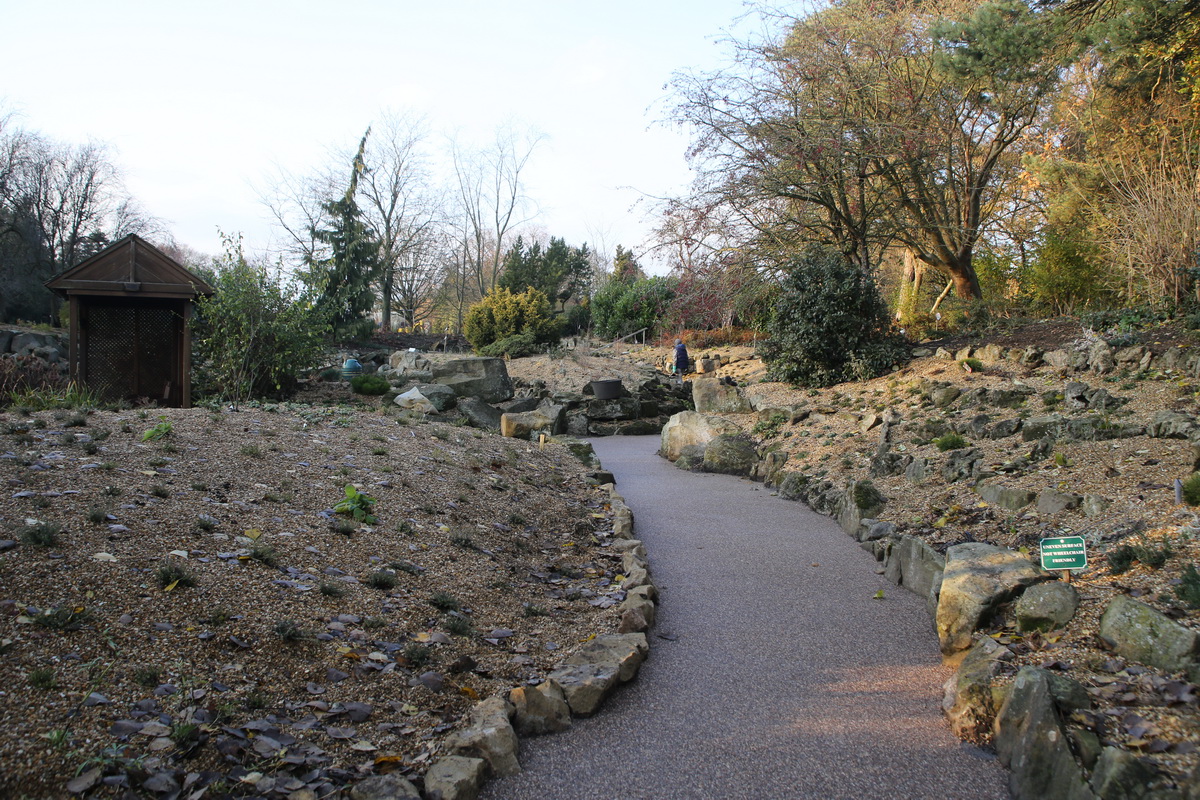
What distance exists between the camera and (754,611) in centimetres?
460

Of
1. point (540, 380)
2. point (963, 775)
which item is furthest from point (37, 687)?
point (540, 380)

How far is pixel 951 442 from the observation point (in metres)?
6.86

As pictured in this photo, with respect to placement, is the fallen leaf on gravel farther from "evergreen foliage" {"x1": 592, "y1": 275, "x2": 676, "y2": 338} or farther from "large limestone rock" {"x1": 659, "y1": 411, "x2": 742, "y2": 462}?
"evergreen foliage" {"x1": 592, "y1": 275, "x2": 676, "y2": 338}

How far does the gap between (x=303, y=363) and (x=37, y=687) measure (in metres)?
9.88

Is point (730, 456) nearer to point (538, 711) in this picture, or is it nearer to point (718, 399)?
point (718, 399)

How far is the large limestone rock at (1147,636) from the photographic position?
2.76 meters

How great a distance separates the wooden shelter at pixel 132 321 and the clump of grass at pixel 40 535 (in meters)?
7.86

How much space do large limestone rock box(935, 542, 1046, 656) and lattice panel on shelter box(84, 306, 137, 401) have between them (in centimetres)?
1133

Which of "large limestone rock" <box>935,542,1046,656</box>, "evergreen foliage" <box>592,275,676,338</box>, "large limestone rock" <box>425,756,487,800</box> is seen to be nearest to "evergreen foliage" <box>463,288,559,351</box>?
"evergreen foliage" <box>592,275,676,338</box>

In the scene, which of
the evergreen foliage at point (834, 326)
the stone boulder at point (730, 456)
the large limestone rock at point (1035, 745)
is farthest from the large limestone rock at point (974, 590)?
the evergreen foliage at point (834, 326)

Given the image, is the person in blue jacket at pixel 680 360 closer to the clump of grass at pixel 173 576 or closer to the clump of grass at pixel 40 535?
the clump of grass at pixel 173 576

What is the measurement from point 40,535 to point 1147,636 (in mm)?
4670

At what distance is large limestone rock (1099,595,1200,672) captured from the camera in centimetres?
276

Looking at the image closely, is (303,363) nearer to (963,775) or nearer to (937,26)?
(937,26)
